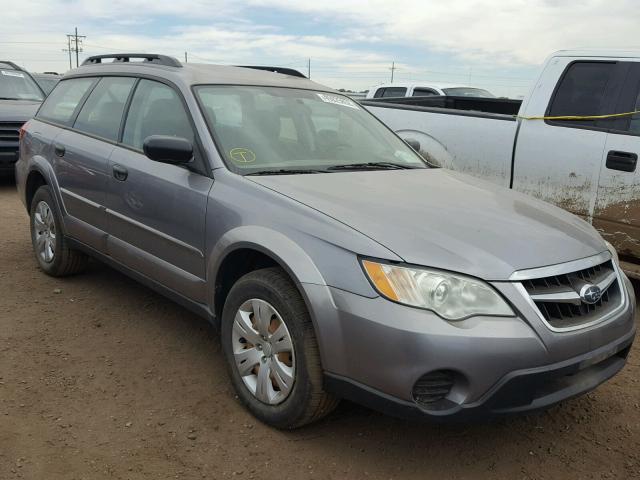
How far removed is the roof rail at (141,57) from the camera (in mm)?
4034

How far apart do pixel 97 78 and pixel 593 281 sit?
3.72 m

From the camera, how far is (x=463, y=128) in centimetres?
557

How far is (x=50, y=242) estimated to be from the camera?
4965 mm

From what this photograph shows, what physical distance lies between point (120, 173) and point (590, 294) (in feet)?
9.11

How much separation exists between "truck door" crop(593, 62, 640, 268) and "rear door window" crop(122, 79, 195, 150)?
3102 mm

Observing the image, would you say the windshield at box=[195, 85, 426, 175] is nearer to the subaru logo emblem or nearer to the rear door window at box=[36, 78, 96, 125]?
the subaru logo emblem

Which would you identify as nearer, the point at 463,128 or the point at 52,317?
the point at 52,317

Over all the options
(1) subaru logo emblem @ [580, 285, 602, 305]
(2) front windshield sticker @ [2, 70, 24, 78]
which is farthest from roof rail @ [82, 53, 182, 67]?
(2) front windshield sticker @ [2, 70, 24, 78]

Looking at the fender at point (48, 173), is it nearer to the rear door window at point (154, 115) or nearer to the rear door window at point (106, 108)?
the rear door window at point (106, 108)

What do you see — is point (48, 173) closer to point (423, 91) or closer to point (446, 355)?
point (446, 355)

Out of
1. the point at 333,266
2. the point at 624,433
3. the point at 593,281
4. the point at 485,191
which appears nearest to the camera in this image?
the point at 333,266

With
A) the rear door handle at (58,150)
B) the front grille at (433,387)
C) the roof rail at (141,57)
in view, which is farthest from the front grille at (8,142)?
the front grille at (433,387)

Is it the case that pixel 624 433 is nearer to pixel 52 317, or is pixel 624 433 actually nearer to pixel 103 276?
pixel 52 317

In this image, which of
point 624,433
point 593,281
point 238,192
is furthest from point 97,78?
point 624,433
